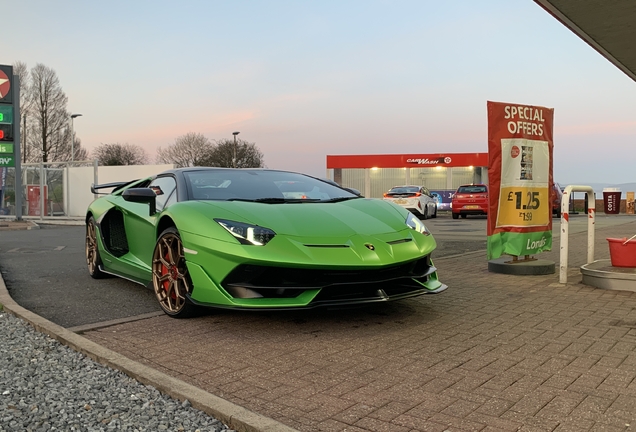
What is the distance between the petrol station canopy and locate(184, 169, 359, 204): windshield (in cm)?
511

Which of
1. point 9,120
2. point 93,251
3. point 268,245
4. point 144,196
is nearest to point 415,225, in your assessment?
point 268,245

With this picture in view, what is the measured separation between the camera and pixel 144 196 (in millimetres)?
4820

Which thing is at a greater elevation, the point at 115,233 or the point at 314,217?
the point at 314,217

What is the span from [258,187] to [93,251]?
279 cm

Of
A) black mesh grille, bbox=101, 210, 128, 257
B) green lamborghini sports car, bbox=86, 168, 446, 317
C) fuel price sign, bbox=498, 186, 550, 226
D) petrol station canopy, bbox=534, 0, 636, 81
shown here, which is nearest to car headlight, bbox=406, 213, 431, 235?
green lamborghini sports car, bbox=86, 168, 446, 317

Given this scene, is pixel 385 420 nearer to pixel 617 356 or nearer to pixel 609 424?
pixel 609 424

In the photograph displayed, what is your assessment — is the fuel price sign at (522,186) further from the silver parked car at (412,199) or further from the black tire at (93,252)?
the silver parked car at (412,199)

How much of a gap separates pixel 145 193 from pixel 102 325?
1.17 m

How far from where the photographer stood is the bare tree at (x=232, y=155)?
57497mm

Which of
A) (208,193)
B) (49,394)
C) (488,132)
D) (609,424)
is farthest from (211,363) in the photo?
(488,132)

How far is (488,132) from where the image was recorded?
6770mm

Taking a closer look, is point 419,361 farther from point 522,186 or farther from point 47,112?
point 47,112

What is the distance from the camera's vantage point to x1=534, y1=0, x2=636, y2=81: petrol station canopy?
8266 mm

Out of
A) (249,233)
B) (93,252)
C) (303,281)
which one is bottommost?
(93,252)
